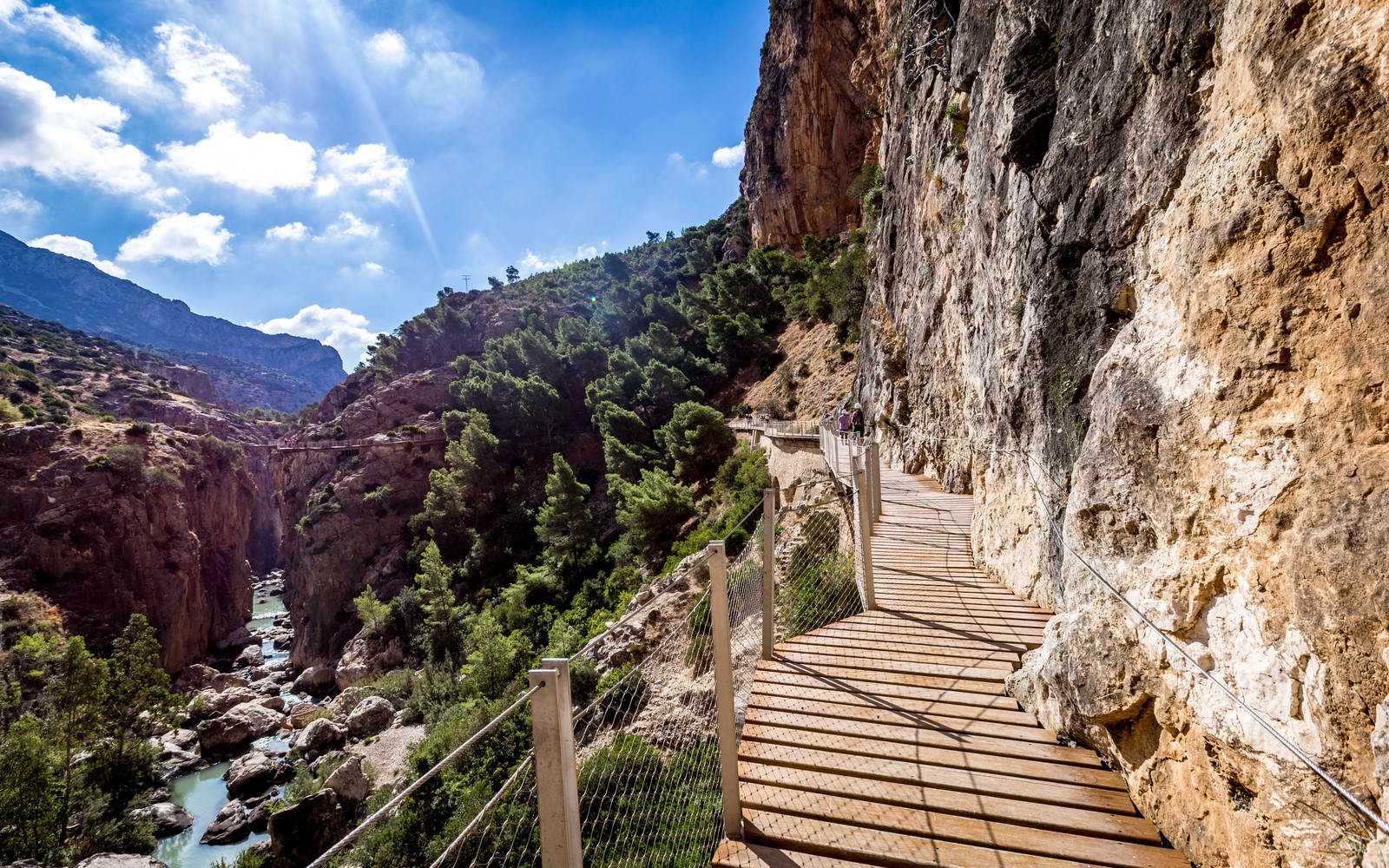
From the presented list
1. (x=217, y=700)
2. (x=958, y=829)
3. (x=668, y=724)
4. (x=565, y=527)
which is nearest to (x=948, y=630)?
(x=958, y=829)

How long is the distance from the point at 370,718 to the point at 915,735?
24677 millimetres

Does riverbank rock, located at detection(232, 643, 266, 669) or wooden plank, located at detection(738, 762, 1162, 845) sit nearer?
wooden plank, located at detection(738, 762, 1162, 845)

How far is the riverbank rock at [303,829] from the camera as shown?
13.6 m

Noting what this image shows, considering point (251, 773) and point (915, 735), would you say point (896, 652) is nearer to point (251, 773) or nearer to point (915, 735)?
point (915, 735)

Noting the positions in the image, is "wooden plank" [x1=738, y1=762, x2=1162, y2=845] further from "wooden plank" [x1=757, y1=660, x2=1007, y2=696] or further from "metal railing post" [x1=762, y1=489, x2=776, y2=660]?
"metal railing post" [x1=762, y1=489, x2=776, y2=660]

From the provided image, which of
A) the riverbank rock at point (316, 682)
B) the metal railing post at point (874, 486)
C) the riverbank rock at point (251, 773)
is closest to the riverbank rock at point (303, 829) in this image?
the riverbank rock at point (251, 773)

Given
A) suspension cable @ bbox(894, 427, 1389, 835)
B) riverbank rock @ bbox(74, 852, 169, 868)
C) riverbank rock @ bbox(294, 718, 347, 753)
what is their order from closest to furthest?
suspension cable @ bbox(894, 427, 1389, 835) < riverbank rock @ bbox(74, 852, 169, 868) < riverbank rock @ bbox(294, 718, 347, 753)

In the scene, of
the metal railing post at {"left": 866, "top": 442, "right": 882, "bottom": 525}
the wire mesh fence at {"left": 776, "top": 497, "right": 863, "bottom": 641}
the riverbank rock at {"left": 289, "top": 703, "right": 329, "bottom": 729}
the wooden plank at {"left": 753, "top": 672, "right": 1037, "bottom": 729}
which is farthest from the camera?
the riverbank rock at {"left": 289, "top": 703, "right": 329, "bottom": 729}

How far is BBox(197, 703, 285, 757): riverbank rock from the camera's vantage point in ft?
73.7

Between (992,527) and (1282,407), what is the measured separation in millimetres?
4831

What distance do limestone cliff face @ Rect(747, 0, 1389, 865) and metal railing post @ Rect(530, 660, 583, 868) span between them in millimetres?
2525

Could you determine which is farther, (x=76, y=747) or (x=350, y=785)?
(x=76, y=747)

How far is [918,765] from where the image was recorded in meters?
3.30

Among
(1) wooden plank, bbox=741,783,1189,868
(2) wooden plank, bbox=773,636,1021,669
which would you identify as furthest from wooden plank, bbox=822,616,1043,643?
(1) wooden plank, bbox=741,783,1189,868
